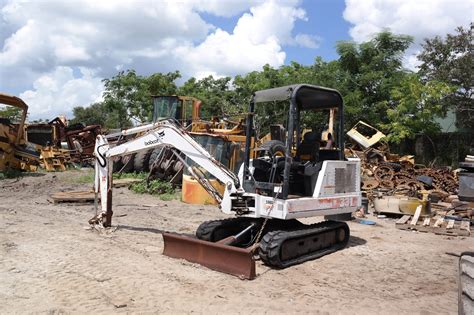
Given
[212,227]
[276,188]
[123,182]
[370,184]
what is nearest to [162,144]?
[212,227]

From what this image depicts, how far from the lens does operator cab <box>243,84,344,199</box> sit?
721 cm

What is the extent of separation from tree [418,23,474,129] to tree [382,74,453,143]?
82cm

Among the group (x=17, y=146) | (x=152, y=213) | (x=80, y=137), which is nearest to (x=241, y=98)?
(x=80, y=137)

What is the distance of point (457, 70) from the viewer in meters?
22.0

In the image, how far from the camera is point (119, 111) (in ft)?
113

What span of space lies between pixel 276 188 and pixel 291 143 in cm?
71

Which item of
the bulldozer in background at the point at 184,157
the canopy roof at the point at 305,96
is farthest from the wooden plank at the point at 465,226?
the bulldozer in background at the point at 184,157

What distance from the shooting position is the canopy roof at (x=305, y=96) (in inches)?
286

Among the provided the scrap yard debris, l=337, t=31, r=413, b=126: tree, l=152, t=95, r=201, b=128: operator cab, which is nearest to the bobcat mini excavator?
the scrap yard debris

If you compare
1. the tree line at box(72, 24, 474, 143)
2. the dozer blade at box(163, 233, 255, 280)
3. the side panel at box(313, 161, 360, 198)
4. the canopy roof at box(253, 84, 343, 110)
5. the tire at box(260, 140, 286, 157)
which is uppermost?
the tree line at box(72, 24, 474, 143)

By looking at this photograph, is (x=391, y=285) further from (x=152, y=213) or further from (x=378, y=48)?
(x=378, y=48)

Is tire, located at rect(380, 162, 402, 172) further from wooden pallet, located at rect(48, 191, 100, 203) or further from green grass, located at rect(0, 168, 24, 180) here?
green grass, located at rect(0, 168, 24, 180)

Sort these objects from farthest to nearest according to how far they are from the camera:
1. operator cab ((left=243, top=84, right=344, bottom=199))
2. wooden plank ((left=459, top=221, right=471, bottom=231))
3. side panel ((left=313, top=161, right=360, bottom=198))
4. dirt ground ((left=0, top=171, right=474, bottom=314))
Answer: wooden plank ((left=459, top=221, right=471, bottom=231)) → side panel ((left=313, top=161, right=360, bottom=198)) → operator cab ((left=243, top=84, right=344, bottom=199)) → dirt ground ((left=0, top=171, right=474, bottom=314))

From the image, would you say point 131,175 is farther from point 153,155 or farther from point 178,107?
point 178,107
